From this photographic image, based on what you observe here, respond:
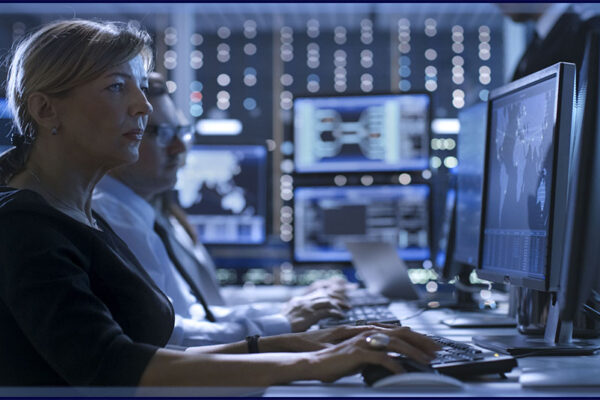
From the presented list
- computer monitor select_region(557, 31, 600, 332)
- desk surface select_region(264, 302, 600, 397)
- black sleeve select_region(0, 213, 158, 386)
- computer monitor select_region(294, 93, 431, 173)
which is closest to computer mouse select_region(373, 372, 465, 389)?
desk surface select_region(264, 302, 600, 397)

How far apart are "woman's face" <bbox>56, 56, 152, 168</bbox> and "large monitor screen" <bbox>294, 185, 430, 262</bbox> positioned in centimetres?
128

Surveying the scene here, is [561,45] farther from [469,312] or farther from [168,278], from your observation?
[168,278]

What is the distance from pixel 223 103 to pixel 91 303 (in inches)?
226


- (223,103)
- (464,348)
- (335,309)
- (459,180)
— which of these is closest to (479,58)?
(223,103)

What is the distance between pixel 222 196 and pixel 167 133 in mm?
695

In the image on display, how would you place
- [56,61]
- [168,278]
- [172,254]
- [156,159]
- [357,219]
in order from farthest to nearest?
1. [357,219]
2. [156,159]
3. [172,254]
4. [168,278]
5. [56,61]

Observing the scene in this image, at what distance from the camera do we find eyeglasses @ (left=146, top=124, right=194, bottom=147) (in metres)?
1.96

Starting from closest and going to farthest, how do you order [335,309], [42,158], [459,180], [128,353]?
[128,353] → [42,158] → [335,309] → [459,180]

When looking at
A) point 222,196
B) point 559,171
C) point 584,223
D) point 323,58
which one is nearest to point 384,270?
point 222,196

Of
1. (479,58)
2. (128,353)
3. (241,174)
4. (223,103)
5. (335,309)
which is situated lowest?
(335,309)

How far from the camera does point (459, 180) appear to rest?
1.95 meters

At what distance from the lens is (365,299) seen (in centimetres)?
198

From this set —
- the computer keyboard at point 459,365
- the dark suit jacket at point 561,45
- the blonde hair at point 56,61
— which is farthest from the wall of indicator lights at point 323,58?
the computer keyboard at point 459,365

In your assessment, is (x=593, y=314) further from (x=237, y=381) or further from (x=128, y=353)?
(x=128, y=353)
